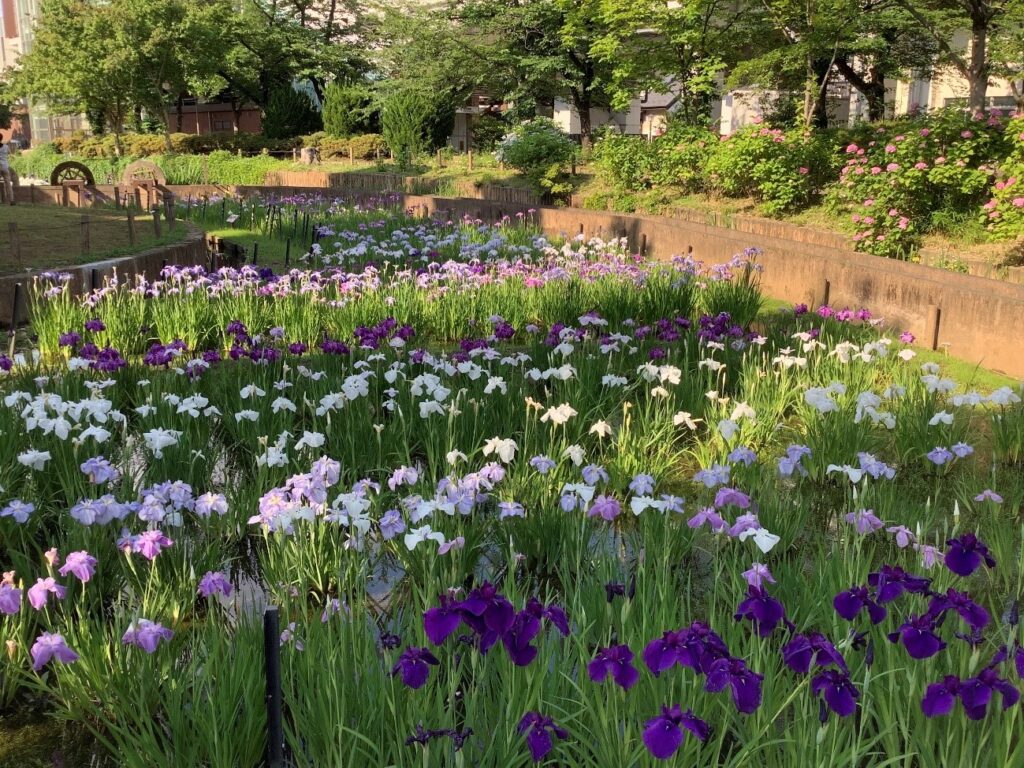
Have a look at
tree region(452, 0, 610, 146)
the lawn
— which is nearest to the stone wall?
the lawn

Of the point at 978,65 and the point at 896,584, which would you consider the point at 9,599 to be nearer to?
the point at 896,584

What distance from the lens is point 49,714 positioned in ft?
7.76

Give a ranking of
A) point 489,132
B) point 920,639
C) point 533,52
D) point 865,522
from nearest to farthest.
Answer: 1. point 920,639
2. point 865,522
3. point 533,52
4. point 489,132

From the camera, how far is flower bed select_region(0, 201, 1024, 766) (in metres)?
1.89

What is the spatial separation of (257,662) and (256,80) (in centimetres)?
4201

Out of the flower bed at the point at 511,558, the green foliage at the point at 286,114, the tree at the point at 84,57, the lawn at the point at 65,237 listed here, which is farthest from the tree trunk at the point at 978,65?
the tree at the point at 84,57

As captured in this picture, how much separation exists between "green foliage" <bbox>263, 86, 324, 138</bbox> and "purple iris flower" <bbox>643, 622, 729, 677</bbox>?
38.3 meters

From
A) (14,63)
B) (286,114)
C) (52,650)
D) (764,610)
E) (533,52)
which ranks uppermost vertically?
(14,63)

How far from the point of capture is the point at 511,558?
2.46 meters

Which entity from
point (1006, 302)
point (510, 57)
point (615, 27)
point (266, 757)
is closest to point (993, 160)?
point (1006, 302)

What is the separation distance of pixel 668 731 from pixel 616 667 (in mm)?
186


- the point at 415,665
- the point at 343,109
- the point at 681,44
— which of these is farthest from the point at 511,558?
the point at 343,109

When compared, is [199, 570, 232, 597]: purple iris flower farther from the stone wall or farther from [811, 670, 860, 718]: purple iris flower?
the stone wall

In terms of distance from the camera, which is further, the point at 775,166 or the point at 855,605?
the point at 775,166
